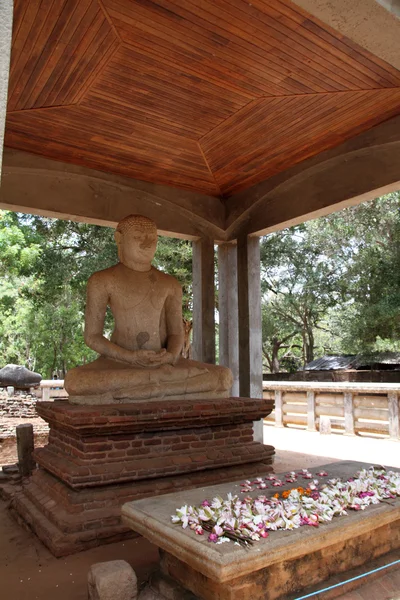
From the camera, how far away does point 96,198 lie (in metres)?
6.48

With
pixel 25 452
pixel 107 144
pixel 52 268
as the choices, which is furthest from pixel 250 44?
pixel 52 268

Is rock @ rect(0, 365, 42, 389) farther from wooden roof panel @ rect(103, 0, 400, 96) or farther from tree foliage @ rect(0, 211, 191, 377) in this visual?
wooden roof panel @ rect(103, 0, 400, 96)

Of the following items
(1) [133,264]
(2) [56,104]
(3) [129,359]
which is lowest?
(3) [129,359]

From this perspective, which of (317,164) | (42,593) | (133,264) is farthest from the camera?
(317,164)

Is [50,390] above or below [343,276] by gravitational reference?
below

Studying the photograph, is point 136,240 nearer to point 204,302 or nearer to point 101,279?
point 101,279

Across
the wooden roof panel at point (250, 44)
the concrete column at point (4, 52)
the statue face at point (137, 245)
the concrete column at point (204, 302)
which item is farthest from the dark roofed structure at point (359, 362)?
the concrete column at point (4, 52)

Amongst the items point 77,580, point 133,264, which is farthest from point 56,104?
point 77,580

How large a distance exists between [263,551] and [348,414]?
693 centimetres

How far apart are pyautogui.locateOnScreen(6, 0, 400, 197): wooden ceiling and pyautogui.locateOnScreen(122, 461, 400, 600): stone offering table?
346cm

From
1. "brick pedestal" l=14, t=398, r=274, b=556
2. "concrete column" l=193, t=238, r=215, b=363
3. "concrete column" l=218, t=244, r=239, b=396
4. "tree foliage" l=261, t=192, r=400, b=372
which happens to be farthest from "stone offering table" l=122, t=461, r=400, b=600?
"tree foliage" l=261, t=192, r=400, b=372

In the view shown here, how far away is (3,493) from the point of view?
4.75 metres

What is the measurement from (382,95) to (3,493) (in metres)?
5.51

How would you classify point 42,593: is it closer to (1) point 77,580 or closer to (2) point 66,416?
(1) point 77,580
